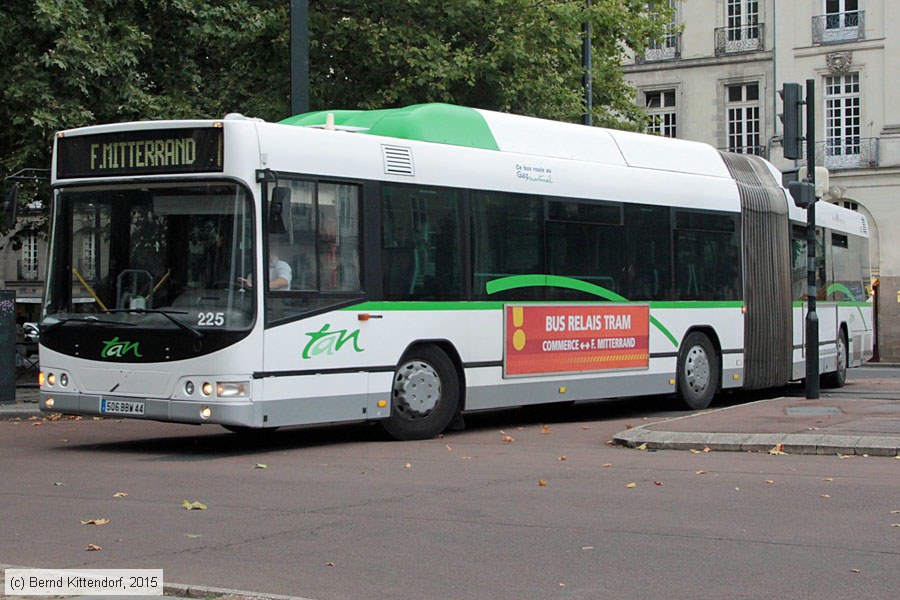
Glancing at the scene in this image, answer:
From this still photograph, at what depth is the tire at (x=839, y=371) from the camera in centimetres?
2330

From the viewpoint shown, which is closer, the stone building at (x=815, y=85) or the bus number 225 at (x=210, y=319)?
the bus number 225 at (x=210, y=319)

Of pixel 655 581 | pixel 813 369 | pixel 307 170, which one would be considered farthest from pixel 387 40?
pixel 655 581

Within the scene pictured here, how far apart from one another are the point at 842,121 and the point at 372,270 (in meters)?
34.4

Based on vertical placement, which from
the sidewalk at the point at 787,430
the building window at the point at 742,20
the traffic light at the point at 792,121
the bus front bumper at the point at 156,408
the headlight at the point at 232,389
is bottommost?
the sidewalk at the point at 787,430

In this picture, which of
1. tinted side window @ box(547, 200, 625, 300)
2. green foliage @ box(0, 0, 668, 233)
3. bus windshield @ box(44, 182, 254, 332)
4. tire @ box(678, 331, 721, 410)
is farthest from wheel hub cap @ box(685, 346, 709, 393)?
green foliage @ box(0, 0, 668, 233)

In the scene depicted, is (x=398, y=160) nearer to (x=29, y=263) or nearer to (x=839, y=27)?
(x=839, y=27)

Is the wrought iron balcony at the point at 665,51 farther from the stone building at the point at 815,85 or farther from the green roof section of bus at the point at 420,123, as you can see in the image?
the green roof section of bus at the point at 420,123

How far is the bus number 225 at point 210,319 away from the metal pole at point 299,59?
20.1ft

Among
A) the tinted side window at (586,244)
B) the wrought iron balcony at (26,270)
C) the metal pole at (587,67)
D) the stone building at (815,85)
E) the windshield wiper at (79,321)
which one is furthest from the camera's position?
the wrought iron balcony at (26,270)

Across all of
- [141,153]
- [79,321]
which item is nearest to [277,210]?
[141,153]

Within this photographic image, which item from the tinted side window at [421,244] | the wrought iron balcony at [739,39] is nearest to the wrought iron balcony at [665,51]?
the wrought iron balcony at [739,39]

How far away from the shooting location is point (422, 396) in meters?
14.3

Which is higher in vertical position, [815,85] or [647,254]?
[815,85]

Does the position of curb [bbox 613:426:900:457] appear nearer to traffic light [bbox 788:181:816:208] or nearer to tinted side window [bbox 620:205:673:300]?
tinted side window [bbox 620:205:673:300]
